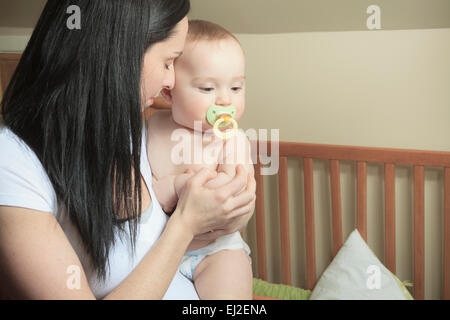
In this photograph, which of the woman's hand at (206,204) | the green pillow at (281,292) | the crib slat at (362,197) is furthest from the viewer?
the green pillow at (281,292)

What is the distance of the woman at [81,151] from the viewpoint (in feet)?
2.20

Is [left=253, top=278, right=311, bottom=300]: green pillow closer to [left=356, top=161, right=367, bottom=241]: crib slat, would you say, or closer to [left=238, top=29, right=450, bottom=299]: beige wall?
[left=238, top=29, right=450, bottom=299]: beige wall

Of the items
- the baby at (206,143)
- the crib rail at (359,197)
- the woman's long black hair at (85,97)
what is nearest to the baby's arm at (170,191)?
the baby at (206,143)

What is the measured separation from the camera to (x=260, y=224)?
1.87 metres

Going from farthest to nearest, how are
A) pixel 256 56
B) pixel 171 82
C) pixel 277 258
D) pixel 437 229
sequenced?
pixel 277 258 → pixel 256 56 → pixel 437 229 → pixel 171 82

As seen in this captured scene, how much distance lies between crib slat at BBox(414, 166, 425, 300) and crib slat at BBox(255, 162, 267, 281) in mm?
543

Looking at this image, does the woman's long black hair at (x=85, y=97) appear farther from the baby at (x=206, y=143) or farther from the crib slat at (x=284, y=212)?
the crib slat at (x=284, y=212)

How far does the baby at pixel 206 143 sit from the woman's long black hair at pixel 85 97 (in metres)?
0.27

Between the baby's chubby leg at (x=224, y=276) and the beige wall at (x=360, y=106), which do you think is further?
the beige wall at (x=360, y=106)

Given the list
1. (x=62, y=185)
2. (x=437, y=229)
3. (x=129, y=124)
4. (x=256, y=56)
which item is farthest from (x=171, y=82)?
(x=437, y=229)

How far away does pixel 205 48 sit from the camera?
1048mm

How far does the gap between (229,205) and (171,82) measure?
241 mm

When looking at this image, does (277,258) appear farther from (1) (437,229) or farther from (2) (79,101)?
(2) (79,101)

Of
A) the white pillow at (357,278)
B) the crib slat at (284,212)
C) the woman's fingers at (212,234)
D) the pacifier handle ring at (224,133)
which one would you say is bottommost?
the white pillow at (357,278)
